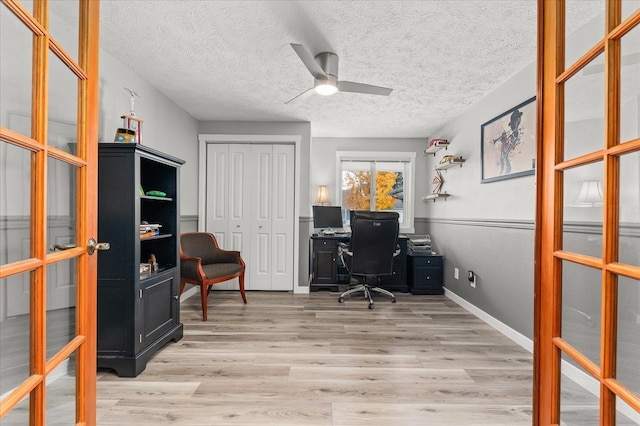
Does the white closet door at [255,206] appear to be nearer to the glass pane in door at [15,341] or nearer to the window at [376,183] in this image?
the window at [376,183]

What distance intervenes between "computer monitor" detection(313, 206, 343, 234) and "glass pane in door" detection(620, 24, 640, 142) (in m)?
3.65

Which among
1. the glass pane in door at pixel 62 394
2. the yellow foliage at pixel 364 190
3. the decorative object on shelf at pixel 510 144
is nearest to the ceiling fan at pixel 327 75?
the decorative object on shelf at pixel 510 144

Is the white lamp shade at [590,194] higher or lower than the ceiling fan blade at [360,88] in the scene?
lower

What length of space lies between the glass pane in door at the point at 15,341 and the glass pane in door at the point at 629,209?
157 cm

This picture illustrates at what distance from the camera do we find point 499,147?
2.83m

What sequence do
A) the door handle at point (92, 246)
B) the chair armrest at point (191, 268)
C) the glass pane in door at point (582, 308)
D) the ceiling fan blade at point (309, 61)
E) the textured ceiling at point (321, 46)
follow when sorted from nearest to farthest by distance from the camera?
the glass pane in door at point (582, 308), the door handle at point (92, 246), the textured ceiling at point (321, 46), the ceiling fan blade at point (309, 61), the chair armrest at point (191, 268)

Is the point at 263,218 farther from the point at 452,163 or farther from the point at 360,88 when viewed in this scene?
the point at 452,163

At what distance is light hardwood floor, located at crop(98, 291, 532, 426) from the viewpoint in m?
1.60

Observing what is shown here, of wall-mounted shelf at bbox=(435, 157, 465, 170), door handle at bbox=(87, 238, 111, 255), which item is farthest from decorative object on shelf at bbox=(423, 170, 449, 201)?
door handle at bbox=(87, 238, 111, 255)

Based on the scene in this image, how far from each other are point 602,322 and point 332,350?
5.93ft

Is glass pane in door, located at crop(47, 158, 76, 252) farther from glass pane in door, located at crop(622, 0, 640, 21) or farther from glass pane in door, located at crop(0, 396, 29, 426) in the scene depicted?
glass pane in door, located at crop(622, 0, 640, 21)

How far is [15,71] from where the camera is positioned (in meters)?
0.95

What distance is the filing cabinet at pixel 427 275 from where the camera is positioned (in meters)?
4.00

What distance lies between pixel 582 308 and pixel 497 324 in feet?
7.14
